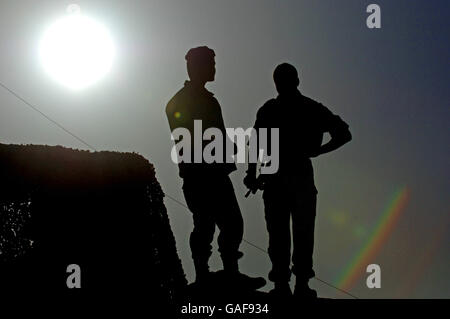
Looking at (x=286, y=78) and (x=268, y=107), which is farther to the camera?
(x=268, y=107)

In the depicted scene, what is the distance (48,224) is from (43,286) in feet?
4.55

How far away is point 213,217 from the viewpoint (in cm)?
945

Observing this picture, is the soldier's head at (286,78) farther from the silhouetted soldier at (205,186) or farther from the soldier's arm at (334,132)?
the silhouetted soldier at (205,186)

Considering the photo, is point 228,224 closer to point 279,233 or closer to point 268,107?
point 279,233

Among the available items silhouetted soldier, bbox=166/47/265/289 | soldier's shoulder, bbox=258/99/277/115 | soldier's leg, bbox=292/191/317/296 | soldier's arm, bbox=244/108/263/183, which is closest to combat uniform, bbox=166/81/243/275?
silhouetted soldier, bbox=166/47/265/289

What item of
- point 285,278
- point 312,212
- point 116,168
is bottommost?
point 285,278

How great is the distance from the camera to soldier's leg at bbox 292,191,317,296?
8.73m

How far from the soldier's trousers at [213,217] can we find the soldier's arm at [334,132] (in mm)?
1459

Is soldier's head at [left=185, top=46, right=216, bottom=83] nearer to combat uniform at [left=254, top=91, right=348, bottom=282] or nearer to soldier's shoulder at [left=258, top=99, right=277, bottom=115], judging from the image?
soldier's shoulder at [left=258, top=99, right=277, bottom=115]

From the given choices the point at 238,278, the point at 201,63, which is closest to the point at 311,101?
the point at 201,63

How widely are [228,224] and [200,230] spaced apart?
0.40 metres
